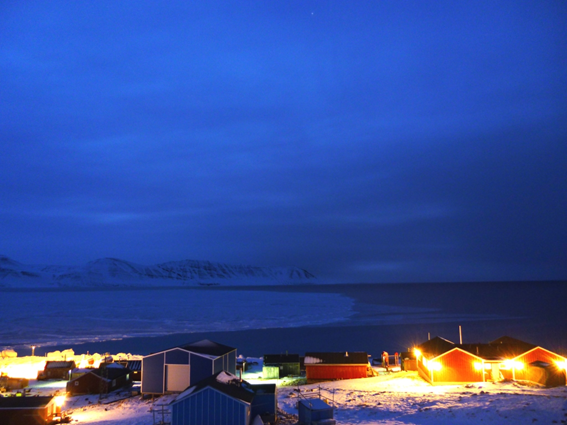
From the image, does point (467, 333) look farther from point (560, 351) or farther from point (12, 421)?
point (12, 421)

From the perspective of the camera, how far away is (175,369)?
78.6 feet

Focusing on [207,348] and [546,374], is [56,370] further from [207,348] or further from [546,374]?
[546,374]

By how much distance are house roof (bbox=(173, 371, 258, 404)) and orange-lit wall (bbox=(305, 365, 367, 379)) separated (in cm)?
1270

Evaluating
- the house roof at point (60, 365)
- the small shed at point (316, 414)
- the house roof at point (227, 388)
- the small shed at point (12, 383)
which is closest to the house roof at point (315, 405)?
the small shed at point (316, 414)

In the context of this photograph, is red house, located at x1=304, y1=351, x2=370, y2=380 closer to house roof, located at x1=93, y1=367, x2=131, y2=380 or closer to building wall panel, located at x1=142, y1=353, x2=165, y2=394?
building wall panel, located at x1=142, y1=353, x2=165, y2=394

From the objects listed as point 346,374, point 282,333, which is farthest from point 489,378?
point 282,333

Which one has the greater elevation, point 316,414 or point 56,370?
point 316,414

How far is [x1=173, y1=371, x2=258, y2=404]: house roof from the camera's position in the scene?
15664 mm

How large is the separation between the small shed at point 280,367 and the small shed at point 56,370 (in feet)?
43.7

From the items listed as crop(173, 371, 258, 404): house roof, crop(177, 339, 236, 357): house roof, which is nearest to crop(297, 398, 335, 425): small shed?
crop(173, 371, 258, 404): house roof

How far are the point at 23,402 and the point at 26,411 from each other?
0.54 metres

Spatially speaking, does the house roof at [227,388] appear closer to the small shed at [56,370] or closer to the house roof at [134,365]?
the house roof at [134,365]

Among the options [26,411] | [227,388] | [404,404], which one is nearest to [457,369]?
[404,404]

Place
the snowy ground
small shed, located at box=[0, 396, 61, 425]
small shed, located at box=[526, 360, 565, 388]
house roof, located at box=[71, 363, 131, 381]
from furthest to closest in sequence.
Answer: house roof, located at box=[71, 363, 131, 381], small shed, located at box=[526, 360, 565, 388], small shed, located at box=[0, 396, 61, 425], the snowy ground
